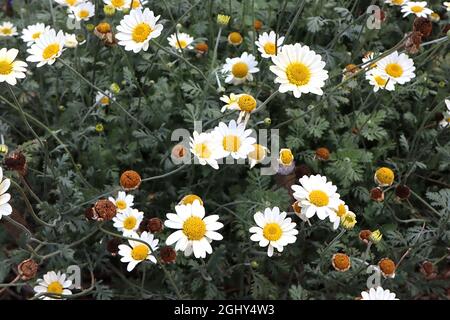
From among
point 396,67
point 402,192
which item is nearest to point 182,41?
point 396,67

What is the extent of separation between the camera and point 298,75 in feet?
6.23

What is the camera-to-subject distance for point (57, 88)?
2492 millimetres

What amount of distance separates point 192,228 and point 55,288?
64cm

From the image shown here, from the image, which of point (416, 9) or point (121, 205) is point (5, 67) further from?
point (416, 9)

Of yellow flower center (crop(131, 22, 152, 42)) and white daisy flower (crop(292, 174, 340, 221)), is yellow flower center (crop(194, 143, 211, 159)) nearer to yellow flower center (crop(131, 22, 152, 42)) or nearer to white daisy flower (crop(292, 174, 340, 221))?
white daisy flower (crop(292, 174, 340, 221))

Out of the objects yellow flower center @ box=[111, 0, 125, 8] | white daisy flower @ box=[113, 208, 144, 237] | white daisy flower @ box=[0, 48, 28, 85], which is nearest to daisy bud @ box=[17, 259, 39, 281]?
white daisy flower @ box=[113, 208, 144, 237]

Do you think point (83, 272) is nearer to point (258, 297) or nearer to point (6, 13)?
point (258, 297)

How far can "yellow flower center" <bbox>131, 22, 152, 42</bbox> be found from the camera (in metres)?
2.00

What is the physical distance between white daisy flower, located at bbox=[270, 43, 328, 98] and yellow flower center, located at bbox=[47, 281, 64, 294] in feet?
3.63

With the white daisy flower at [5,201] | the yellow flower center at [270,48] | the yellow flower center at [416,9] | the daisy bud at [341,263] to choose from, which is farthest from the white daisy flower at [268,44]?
the white daisy flower at [5,201]

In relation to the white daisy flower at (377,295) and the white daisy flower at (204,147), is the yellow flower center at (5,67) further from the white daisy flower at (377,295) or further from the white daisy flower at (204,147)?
the white daisy flower at (377,295)

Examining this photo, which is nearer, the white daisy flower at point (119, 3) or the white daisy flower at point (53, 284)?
the white daisy flower at point (53, 284)

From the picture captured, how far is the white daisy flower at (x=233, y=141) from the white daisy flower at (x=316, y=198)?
21cm

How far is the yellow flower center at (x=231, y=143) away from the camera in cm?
188
